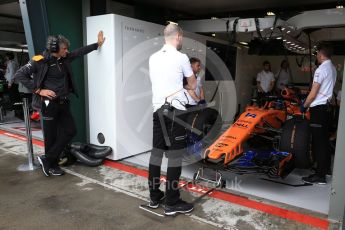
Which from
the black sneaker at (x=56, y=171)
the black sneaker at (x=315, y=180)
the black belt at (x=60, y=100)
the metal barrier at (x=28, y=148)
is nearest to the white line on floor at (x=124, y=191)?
the black sneaker at (x=56, y=171)

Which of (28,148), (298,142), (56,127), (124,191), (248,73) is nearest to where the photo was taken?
(124,191)

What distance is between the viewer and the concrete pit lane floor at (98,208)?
265 cm

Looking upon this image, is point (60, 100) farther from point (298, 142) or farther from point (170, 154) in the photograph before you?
point (298, 142)

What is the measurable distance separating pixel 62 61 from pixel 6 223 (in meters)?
1.93

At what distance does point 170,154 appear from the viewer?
9.20 ft

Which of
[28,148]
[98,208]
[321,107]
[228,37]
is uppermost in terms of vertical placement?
[228,37]

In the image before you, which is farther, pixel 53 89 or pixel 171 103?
pixel 53 89

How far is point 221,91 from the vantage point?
7.16 m

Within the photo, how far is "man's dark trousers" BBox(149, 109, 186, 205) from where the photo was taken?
274 cm

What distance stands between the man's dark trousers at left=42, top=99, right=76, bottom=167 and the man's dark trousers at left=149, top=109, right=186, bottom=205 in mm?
1492

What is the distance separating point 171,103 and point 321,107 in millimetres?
1907

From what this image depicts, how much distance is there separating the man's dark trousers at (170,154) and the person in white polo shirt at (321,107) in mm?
1755

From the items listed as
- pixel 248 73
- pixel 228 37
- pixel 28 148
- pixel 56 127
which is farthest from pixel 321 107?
pixel 248 73

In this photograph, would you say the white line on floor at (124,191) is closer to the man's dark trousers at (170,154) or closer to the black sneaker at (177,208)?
the black sneaker at (177,208)
